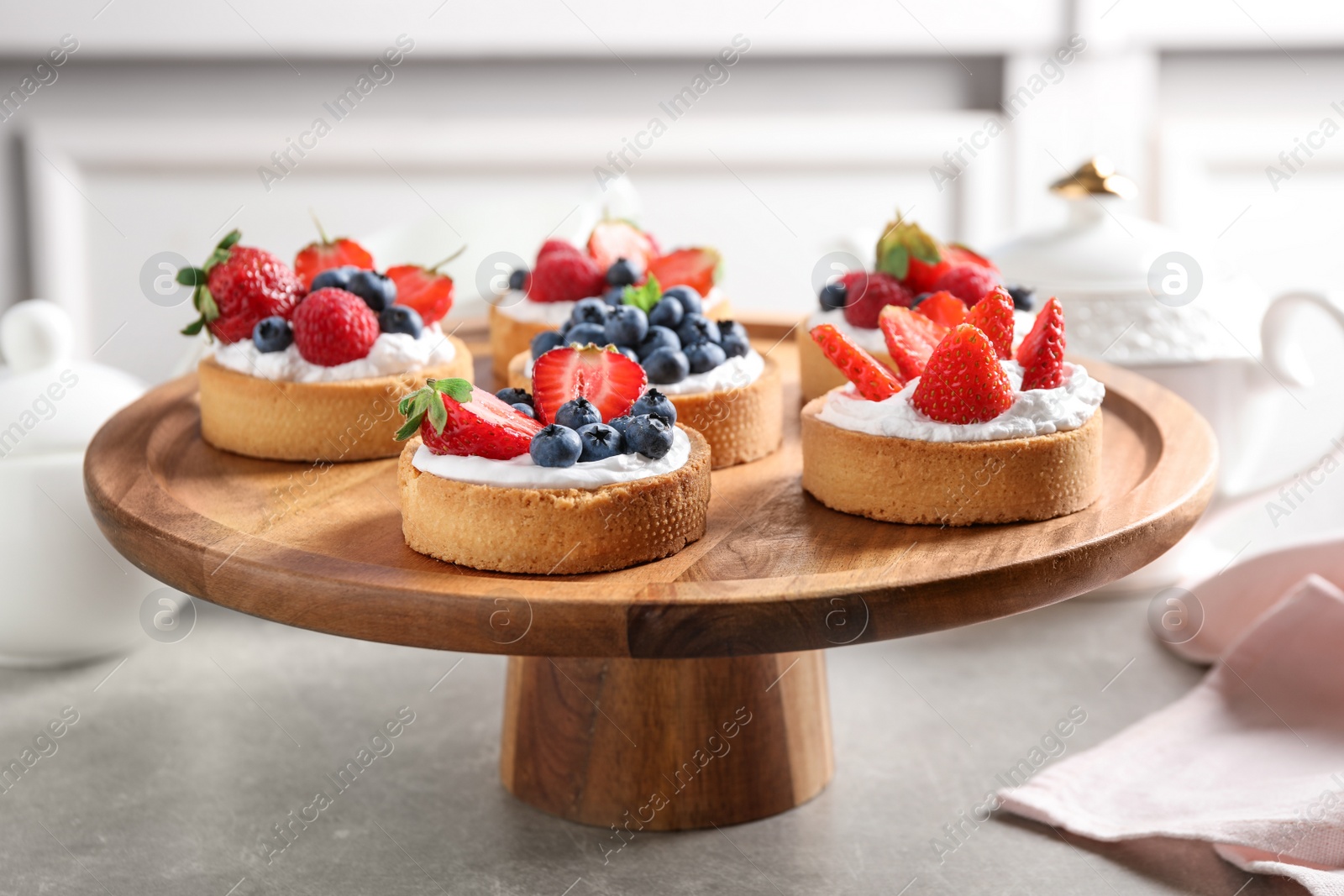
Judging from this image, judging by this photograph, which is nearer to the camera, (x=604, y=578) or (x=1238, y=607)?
(x=604, y=578)

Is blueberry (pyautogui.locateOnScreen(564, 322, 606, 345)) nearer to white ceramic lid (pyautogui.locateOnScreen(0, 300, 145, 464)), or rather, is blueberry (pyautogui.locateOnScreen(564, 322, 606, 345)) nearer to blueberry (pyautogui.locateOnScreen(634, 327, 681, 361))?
blueberry (pyautogui.locateOnScreen(634, 327, 681, 361))

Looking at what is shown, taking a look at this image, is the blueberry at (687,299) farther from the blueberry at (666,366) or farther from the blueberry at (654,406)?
the blueberry at (654,406)

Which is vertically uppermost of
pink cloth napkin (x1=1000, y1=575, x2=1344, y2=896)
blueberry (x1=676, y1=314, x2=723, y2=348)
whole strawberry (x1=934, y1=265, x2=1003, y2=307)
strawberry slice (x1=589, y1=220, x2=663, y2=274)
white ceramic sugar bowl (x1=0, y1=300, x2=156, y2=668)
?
strawberry slice (x1=589, y1=220, x2=663, y2=274)

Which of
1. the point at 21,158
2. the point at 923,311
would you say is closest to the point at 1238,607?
the point at 923,311

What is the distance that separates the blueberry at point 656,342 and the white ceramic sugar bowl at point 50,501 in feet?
3.25

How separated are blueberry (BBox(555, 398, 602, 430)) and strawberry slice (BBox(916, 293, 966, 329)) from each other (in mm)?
654

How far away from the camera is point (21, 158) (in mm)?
3922

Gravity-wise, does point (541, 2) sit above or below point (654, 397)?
above

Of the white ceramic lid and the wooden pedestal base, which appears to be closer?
the wooden pedestal base

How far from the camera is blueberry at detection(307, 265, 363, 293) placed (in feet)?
7.09

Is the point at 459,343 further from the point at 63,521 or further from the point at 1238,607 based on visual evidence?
the point at 1238,607

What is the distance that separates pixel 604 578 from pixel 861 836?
67 cm

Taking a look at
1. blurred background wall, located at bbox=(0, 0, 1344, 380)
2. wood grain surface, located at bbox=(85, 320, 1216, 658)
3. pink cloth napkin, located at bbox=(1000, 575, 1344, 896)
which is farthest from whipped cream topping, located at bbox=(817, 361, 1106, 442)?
blurred background wall, located at bbox=(0, 0, 1344, 380)

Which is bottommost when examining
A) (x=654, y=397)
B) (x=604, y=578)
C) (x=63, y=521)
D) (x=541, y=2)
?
(x=63, y=521)
